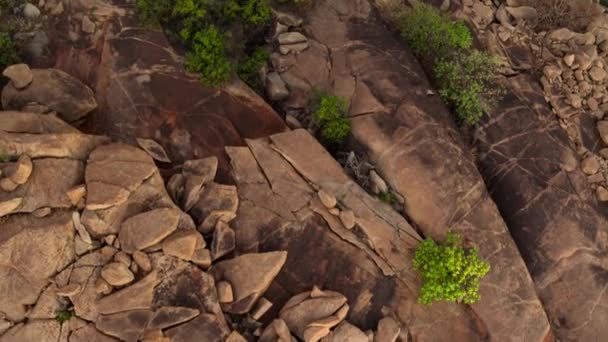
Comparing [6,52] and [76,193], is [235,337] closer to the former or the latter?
[76,193]

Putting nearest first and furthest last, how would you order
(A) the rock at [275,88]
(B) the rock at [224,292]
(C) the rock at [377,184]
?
(B) the rock at [224,292] → (C) the rock at [377,184] → (A) the rock at [275,88]

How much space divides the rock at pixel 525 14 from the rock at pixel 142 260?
16.2 meters

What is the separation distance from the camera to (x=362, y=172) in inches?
558

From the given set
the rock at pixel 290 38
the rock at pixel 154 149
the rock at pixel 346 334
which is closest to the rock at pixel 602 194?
the rock at pixel 346 334

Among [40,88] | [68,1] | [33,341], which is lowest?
[33,341]

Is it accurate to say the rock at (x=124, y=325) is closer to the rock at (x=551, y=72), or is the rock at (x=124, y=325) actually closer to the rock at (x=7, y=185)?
the rock at (x=7, y=185)

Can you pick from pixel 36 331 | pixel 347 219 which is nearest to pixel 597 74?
pixel 347 219

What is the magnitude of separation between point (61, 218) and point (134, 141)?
10.3 ft

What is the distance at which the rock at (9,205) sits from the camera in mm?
10398

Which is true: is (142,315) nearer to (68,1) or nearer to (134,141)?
(134,141)

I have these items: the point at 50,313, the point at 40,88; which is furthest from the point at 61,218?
the point at 40,88

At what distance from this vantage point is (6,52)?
13.5m

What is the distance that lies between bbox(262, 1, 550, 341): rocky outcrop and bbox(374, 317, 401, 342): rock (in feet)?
1.63

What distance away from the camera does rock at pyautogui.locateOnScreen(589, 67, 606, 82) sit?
695 inches
